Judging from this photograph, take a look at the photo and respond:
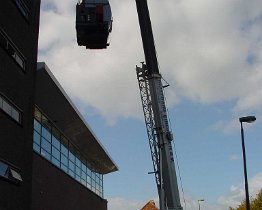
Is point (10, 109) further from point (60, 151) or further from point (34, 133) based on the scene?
point (60, 151)

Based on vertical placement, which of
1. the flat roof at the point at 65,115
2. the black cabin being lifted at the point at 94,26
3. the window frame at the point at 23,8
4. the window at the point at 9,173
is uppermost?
the window frame at the point at 23,8

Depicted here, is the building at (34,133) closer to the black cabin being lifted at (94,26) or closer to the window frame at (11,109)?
the window frame at (11,109)

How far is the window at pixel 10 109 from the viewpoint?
65.0ft

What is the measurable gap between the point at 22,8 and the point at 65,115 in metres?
10.1

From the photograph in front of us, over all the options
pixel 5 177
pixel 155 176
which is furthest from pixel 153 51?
pixel 5 177

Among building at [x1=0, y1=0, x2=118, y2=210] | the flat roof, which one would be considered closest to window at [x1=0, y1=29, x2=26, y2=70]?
building at [x1=0, y1=0, x2=118, y2=210]

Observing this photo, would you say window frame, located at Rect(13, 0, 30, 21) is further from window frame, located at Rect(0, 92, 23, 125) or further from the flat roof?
window frame, located at Rect(0, 92, 23, 125)

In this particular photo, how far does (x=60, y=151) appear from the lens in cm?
3384

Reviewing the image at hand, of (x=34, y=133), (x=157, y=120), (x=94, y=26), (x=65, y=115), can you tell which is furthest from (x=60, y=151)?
(x=94, y=26)

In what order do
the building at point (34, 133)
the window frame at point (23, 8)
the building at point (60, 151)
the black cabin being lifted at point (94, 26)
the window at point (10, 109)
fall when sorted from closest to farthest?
the black cabin being lifted at point (94, 26), the window at point (10, 109), the building at point (34, 133), the window frame at point (23, 8), the building at point (60, 151)

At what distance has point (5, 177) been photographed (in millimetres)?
19250

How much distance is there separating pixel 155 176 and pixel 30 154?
6.14m

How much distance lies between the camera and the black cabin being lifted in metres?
18.8

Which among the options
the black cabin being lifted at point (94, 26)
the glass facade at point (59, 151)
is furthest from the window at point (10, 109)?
the glass facade at point (59, 151)
